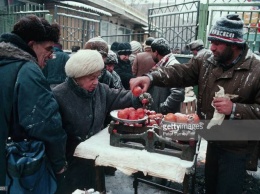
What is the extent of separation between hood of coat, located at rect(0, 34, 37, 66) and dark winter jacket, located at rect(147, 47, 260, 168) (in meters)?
1.39

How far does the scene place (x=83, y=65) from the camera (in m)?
2.47

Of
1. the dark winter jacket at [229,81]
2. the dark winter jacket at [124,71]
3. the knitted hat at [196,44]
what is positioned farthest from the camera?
the knitted hat at [196,44]

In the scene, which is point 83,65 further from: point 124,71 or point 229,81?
point 124,71

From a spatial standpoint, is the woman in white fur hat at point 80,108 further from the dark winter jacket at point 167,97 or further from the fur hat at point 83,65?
the dark winter jacket at point 167,97

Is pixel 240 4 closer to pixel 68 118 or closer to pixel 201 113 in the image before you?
pixel 201 113

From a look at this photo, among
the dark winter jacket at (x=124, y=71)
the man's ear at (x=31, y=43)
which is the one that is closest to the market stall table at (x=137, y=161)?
the man's ear at (x=31, y=43)

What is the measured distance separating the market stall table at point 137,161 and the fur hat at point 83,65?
0.68 meters

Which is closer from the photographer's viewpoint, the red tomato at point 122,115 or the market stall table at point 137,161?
the market stall table at point 137,161

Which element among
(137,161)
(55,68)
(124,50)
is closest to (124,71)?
(124,50)

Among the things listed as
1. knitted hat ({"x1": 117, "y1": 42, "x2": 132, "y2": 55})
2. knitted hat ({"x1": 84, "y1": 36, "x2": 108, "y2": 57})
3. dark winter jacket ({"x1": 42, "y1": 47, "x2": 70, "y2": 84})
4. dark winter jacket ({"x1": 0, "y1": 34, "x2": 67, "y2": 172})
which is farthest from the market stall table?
knitted hat ({"x1": 117, "y1": 42, "x2": 132, "y2": 55})

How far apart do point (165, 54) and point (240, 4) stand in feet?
8.64

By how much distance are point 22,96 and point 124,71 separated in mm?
3813

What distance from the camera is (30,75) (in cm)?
194

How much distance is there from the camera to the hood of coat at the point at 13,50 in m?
1.98
